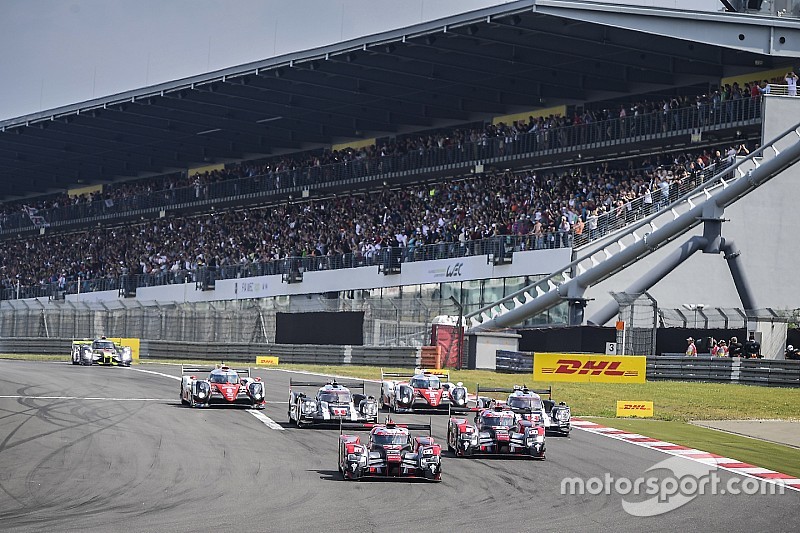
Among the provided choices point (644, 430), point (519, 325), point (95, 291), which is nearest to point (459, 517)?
point (644, 430)

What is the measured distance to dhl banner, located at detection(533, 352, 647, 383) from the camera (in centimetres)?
3403

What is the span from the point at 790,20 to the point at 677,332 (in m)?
14.0

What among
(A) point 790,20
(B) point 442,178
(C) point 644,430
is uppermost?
(A) point 790,20

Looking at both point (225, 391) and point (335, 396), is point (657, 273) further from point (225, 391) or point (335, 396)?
point (335, 396)

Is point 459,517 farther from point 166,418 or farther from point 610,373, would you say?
point 610,373

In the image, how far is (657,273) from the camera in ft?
145

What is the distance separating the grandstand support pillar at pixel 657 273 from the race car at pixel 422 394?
1834 centimetres

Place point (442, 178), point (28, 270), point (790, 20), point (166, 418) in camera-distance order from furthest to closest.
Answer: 1. point (28, 270)
2. point (442, 178)
3. point (790, 20)
4. point (166, 418)

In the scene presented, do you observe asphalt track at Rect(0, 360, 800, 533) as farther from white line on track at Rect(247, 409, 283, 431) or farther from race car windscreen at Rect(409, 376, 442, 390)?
race car windscreen at Rect(409, 376, 442, 390)

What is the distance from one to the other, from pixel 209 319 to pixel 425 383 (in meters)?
25.0

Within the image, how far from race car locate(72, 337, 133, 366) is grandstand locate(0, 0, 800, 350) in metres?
7.52

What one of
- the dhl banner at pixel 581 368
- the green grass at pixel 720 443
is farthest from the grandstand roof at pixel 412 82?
the green grass at pixel 720 443

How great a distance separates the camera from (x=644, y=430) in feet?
81.6

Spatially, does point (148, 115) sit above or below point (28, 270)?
above
